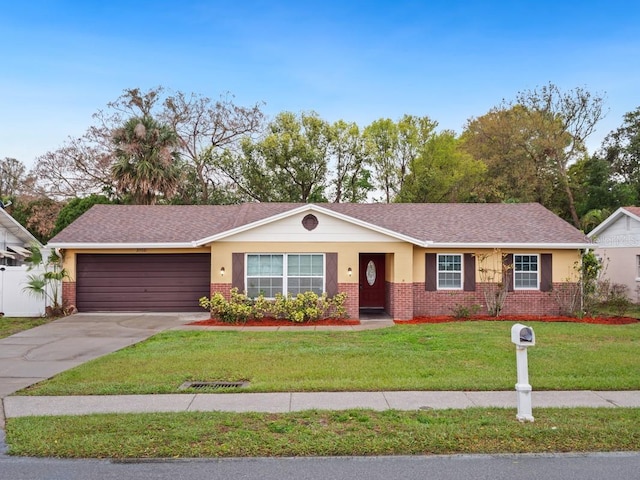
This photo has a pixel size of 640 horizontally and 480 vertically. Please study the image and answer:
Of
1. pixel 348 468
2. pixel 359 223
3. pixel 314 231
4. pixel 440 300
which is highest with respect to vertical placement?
pixel 359 223

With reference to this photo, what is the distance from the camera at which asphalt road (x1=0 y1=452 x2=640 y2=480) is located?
4730mm

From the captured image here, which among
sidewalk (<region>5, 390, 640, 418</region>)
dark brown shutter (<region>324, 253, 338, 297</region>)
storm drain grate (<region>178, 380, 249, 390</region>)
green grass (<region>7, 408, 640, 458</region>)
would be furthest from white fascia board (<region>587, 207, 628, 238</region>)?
storm drain grate (<region>178, 380, 249, 390</region>)

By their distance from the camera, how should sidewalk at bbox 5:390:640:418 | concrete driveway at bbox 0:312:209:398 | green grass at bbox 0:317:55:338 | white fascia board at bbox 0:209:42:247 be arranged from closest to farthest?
sidewalk at bbox 5:390:640:418
concrete driveway at bbox 0:312:209:398
green grass at bbox 0:317:55:338
white fascia board at bbox 0:209:42:247

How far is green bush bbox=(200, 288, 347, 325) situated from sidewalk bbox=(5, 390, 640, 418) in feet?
25.9

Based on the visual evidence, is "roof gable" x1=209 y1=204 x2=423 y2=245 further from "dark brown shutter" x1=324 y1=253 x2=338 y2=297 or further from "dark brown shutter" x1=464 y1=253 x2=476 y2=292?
"dark brown shutter" x1=464 y1=253 x2=476 y2=292

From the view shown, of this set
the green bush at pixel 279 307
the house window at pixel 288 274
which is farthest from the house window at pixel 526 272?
the house window at pixel 288 274

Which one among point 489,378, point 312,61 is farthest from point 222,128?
point 489,378

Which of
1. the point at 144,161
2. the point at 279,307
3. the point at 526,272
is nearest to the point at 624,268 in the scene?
the point at 526,272

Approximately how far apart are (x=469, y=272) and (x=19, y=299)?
14724 millimetres

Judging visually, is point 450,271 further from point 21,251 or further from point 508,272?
point 21,251

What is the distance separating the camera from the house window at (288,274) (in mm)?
16156

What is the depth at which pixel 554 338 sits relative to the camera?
40.0 ft

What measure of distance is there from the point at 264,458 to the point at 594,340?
31.7 feet

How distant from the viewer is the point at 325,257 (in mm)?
16094
